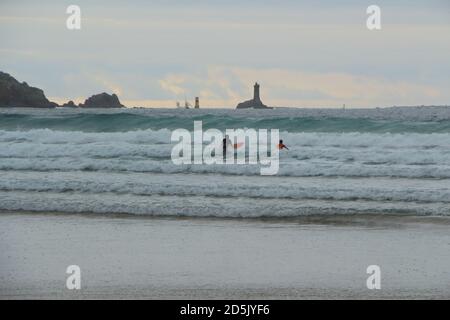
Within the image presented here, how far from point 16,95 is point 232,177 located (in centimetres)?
4797

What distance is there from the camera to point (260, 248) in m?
11.9

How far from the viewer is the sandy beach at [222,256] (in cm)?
962

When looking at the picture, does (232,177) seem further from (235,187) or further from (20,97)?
(20,97)

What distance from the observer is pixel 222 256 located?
37.2 ft

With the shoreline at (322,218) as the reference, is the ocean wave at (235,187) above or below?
above

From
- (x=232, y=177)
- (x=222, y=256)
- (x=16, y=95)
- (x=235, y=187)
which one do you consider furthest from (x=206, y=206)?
(x=16, y=95)

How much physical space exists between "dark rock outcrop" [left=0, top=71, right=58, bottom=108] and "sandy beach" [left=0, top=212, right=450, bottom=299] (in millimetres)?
51862

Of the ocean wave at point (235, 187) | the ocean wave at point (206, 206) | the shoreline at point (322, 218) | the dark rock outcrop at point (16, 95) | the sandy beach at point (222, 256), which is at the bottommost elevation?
the sandy beach at point (222, 256)

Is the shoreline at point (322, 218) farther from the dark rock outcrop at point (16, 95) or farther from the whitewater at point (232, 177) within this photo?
the dark rock outcrop at point (16, 95)

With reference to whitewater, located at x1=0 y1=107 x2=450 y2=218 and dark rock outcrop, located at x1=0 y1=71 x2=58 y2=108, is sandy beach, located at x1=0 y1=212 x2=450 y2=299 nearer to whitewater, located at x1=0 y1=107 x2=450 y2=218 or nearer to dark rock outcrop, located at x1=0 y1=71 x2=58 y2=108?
whitewater, located at x1=0 y1=107 x2=450 y2=218

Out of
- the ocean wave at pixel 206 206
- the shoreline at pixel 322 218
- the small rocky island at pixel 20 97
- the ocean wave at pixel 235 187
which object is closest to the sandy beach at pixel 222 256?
the shoreline at pixel 322 218

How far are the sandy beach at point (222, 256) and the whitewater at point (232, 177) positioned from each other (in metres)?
1.07

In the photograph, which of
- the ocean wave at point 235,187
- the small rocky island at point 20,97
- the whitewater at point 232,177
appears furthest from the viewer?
the small rocky island at point 20,97
